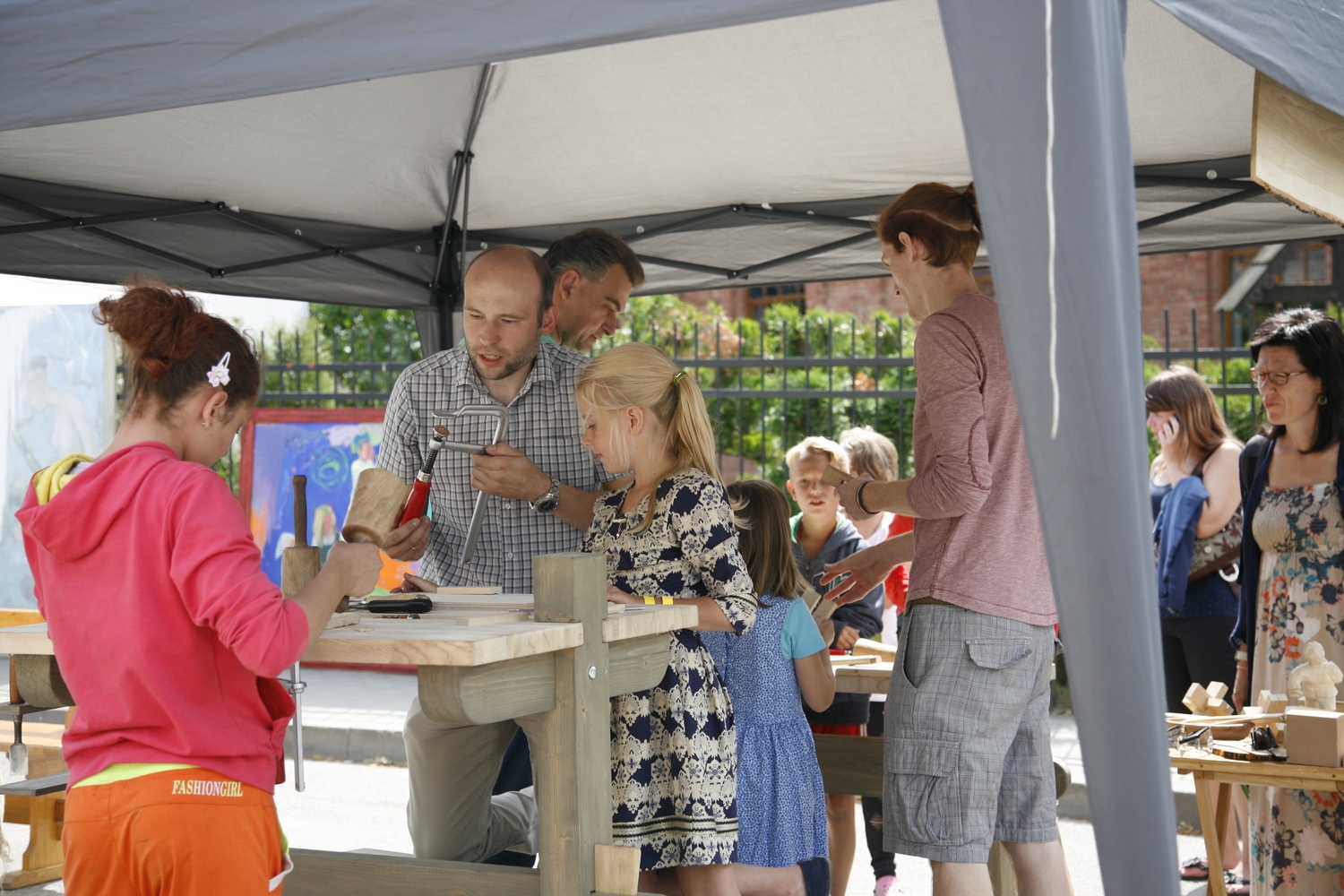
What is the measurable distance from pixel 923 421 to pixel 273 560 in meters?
6.25

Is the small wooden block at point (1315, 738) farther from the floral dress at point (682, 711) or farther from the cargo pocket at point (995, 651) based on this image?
the floral dress at point (682, 711)

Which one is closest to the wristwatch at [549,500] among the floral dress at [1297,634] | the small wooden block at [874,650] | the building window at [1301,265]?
the small wooden block at [874,650]

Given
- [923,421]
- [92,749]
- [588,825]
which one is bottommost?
[588,825]

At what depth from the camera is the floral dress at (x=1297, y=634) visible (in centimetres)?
324

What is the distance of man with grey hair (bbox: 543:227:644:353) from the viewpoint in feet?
11.5

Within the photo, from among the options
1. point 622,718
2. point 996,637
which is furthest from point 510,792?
point 996,637

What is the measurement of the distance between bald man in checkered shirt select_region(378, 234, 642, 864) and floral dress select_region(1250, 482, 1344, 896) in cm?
198

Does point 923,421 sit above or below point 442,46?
below

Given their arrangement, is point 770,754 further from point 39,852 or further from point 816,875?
point 39,852

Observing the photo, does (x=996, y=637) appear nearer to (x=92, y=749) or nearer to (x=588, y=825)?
(x=588, y=825)

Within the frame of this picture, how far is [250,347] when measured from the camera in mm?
2039

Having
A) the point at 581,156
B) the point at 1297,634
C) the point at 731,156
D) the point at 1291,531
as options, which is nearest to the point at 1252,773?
the point at 1297,634

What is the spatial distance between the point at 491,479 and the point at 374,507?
26.4 inches

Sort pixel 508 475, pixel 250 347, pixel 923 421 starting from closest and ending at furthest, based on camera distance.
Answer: pixel 250 347 < pixel 923 421 < pixel 508 475
